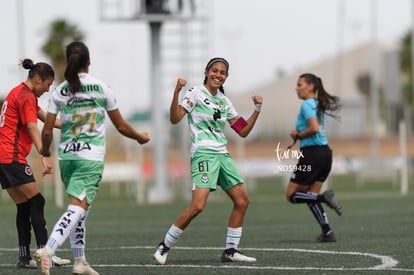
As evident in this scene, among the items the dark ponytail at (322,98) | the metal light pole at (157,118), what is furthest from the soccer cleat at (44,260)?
the metal light pole at (157,118)

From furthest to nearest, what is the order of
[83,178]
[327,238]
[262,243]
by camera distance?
[262,243] < [327,238] < [83,178]

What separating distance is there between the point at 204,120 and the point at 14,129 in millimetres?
2070

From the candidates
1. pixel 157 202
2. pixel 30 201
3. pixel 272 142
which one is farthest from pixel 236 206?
pixel 272 142

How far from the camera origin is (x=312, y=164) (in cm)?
1492

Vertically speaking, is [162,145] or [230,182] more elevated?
[230,182]

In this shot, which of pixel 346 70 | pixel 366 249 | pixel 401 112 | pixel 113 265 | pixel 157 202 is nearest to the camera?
pixel 113 265

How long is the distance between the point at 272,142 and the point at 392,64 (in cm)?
3834

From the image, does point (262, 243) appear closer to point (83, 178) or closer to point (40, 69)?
point (40, 69)

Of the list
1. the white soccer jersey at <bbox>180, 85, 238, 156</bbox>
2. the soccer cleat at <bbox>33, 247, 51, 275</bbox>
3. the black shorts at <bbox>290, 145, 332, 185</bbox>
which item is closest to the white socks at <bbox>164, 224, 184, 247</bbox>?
the white soccer jersey at <bbox>180, 85, 238, 156</bbox>

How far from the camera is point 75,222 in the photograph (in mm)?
10508

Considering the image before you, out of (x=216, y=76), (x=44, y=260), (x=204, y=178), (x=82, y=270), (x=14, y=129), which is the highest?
(x=216, y=76)

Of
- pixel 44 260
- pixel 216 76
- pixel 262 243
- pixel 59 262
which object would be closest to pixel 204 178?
pixel 216 76

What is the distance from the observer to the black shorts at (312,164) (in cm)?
1493

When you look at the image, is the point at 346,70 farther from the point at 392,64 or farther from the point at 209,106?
the point at 209,106
